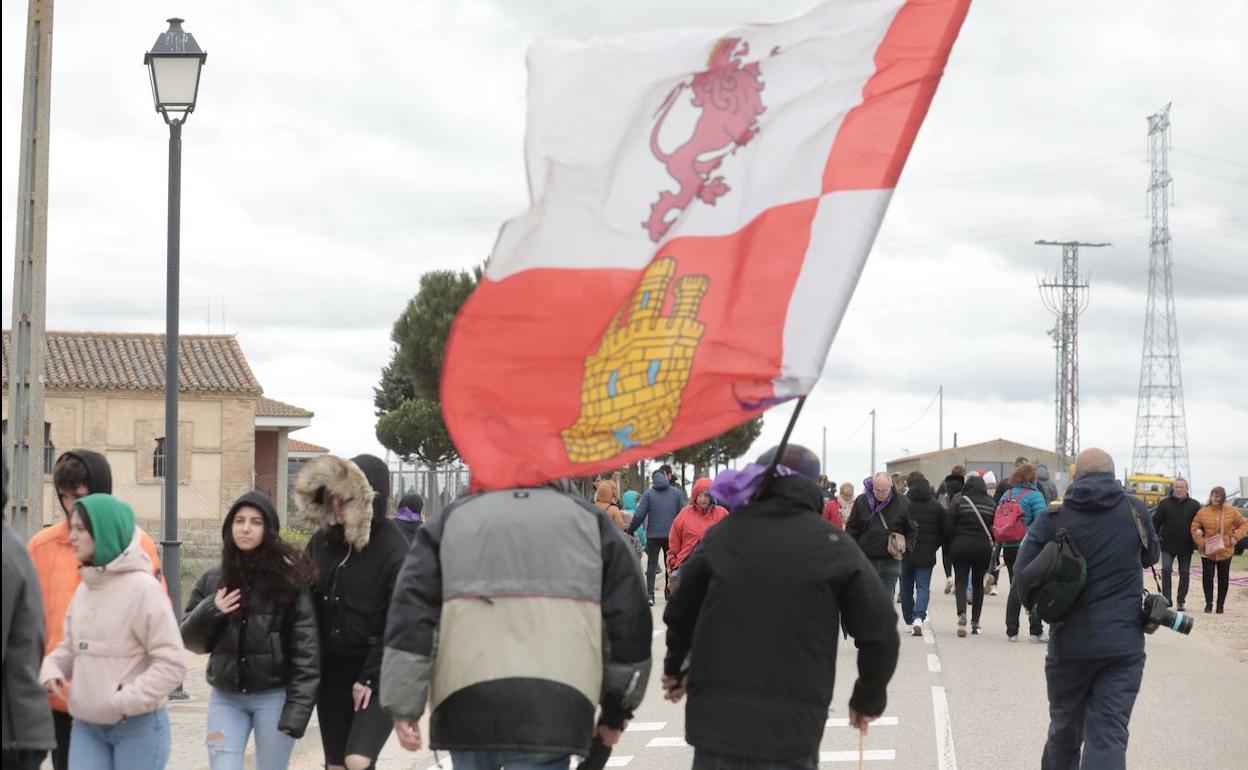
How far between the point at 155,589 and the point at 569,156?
2.26m

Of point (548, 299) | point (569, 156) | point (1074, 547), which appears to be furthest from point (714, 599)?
point (1074, 547)

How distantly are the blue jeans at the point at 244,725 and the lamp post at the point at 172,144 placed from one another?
626 centimetres

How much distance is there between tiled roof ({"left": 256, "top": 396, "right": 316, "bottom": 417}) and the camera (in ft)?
176

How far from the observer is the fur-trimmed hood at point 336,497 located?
6.88 metres

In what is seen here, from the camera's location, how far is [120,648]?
6090mm

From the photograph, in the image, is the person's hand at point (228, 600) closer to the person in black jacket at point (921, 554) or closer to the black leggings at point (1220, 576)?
the person in black jacket at point (921, 554)

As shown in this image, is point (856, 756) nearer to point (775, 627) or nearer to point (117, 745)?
point (775, 627)

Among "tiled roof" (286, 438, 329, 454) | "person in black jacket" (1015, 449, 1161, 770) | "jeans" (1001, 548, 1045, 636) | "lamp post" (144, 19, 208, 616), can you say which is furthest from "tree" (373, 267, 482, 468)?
"person in black jacket" (1015, 449, 1161, 770)

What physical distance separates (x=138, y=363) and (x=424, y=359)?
14255 mm

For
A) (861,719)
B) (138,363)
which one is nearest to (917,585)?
(861,719)

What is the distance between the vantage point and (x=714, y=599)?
5418mm

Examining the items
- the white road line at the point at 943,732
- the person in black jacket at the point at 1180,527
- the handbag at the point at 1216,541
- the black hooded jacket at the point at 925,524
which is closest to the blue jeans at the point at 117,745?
the white road line at the point at 943,732

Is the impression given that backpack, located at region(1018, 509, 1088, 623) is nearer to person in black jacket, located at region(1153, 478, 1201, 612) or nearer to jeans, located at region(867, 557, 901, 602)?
jeans, located at region(867, 557, 901, 602)

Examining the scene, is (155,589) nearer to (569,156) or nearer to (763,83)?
(569,156)
